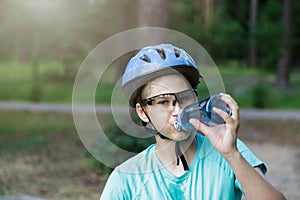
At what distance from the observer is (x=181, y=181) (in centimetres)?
243

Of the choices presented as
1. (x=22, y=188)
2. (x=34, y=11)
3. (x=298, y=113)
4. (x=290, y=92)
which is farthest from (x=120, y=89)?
(x=290, y=92)

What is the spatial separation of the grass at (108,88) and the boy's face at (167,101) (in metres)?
8.75

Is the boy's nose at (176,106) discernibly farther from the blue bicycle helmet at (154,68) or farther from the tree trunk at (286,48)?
the tree trunk at (286,48)

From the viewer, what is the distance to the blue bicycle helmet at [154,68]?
249 centimetres

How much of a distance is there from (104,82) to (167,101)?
18.2 m

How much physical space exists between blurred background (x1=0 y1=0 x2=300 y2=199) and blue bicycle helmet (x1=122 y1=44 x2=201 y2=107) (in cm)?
251

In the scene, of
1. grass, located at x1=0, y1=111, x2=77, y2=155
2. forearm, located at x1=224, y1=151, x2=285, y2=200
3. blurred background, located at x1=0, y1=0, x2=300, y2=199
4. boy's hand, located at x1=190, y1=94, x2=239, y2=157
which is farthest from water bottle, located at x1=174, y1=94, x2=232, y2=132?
grass, located at x1=0, y1=111, x2=77, y2=155

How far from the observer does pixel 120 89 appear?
2779 mm

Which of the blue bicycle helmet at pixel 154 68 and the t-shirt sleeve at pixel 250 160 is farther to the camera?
the blue bicycle helmet at pixel 154 68

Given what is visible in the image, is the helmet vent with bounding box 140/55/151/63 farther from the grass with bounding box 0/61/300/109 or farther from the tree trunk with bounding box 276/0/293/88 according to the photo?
the tree trunk with bounding box 276/0/293/88

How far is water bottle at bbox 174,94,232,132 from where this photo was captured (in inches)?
83.3

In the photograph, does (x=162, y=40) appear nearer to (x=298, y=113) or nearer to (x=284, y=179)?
(x=284, y=179)

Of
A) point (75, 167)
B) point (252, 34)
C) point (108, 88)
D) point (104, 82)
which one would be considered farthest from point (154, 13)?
point (252, 34)

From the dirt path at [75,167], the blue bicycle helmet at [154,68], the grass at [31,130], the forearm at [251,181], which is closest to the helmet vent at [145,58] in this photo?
the blue bicycle helmet at [154,68]
